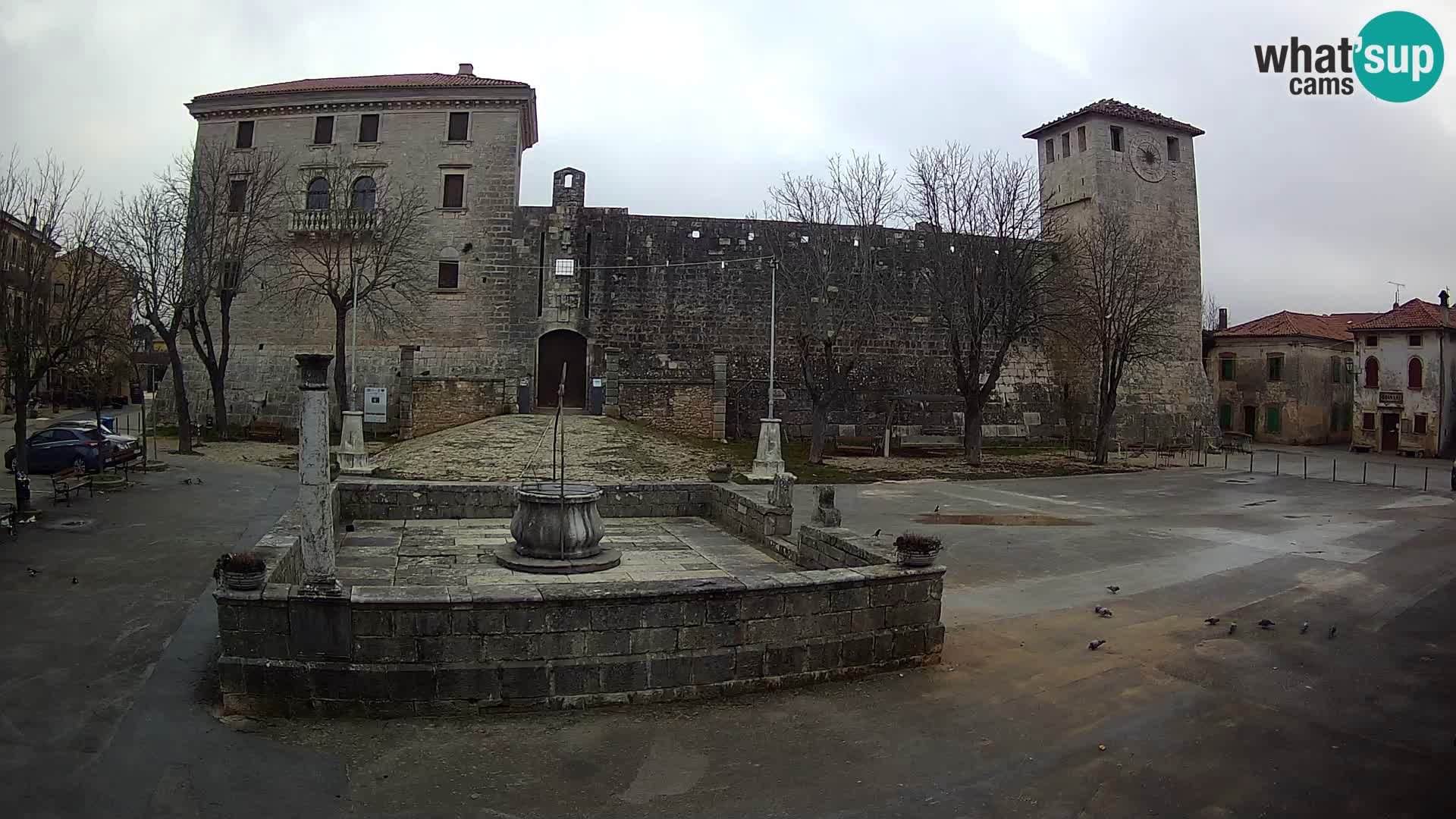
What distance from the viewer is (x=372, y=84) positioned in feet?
101

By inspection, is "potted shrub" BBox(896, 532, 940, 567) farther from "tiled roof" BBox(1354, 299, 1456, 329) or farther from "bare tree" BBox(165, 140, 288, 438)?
"tiled roof" BBox(1354, 299, 1456, 329)

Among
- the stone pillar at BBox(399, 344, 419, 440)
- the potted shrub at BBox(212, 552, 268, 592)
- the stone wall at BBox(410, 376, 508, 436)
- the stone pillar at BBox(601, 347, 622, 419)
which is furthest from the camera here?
the stone pillar at BBox(601, 347, 622, 419)

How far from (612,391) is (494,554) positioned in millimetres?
17804

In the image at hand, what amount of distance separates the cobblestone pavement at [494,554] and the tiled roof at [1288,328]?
39.1 metres

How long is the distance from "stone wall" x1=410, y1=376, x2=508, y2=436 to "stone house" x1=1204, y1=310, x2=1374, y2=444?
3262 cm

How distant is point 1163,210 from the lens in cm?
3372

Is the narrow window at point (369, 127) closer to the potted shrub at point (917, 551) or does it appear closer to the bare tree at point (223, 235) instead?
the bare tree at point (223, 235)

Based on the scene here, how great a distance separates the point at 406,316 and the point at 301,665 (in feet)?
86.3

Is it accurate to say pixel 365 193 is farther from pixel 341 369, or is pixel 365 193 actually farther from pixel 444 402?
pixel 444 402

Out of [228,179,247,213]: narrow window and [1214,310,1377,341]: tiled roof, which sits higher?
[228,179,247,213]: narrow window

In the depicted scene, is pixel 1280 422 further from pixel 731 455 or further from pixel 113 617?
pixel 113 617

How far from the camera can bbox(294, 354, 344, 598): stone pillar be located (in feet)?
20.6

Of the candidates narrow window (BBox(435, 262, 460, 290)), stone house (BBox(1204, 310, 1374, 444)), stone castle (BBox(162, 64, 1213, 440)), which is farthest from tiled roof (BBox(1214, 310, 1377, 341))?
narrow window (BBox(435, 262, 460, 290))

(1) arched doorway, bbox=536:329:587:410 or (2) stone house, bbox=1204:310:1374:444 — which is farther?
(2) stone house, bbox=1204:310:1374:444
